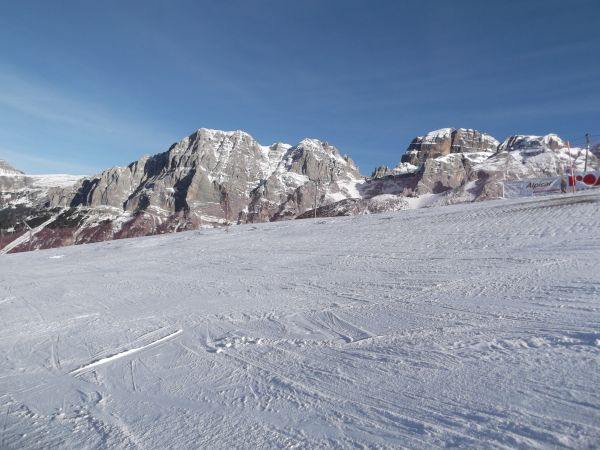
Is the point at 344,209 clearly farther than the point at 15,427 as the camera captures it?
Yes

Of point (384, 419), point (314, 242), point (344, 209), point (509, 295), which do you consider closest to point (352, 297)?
point (509, 295)

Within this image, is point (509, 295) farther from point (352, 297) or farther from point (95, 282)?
point (95, 282)

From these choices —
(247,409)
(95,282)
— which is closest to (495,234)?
(247,409)

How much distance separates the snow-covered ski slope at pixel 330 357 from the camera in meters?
4.02

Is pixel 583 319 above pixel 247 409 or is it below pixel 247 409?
above

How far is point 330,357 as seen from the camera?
580cm

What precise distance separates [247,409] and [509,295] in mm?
5412

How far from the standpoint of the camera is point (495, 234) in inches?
567

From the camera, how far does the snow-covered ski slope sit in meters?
4.02

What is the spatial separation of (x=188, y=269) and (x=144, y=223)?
134233mm

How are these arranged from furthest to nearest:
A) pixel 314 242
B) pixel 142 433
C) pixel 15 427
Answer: pixel 314 242 → pixel 15 427 → pixel 142 433

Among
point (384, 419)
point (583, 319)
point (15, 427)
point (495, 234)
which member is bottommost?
point (15, 427)

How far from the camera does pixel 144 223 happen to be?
140 metres

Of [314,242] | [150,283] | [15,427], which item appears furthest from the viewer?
[314,242]
